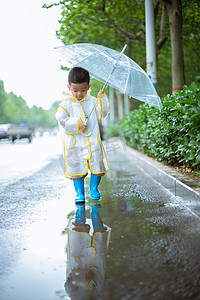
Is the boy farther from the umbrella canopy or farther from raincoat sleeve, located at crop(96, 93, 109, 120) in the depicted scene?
the umbrella canopy

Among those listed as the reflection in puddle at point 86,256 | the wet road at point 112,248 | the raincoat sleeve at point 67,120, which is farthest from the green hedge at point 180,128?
the reflection in puddle at point 86,256

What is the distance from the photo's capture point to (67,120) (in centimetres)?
476

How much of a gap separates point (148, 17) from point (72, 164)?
670cm

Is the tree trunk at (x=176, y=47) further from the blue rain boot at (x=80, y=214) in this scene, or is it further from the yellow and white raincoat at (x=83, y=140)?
the blue rain boot at (x=80, y=214)

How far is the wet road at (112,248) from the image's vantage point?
7.55ft

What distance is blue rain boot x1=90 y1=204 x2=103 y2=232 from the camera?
378 centimetres

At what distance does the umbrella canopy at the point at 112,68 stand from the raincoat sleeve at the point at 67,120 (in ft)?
2.42

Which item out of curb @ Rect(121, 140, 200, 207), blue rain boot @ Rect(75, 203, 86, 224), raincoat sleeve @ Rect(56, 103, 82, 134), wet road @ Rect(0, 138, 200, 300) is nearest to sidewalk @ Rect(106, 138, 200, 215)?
curb @ Rect(121, 140, 200, 207)

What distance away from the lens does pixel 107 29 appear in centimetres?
1591

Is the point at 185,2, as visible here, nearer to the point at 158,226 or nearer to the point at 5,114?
the point at 158,226

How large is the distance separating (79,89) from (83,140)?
0.66 metres

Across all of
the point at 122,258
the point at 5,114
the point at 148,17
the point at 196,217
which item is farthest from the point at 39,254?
the point at 5,114

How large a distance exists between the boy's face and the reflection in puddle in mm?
1522

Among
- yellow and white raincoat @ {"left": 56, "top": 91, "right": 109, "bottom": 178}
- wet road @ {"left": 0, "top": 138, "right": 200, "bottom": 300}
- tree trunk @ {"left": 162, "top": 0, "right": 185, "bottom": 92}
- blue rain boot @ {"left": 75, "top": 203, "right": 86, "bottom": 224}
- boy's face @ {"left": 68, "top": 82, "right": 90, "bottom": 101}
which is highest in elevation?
tree trunk @ {"left": 162, "top": 0, "right": 185, "bottom": 92}
